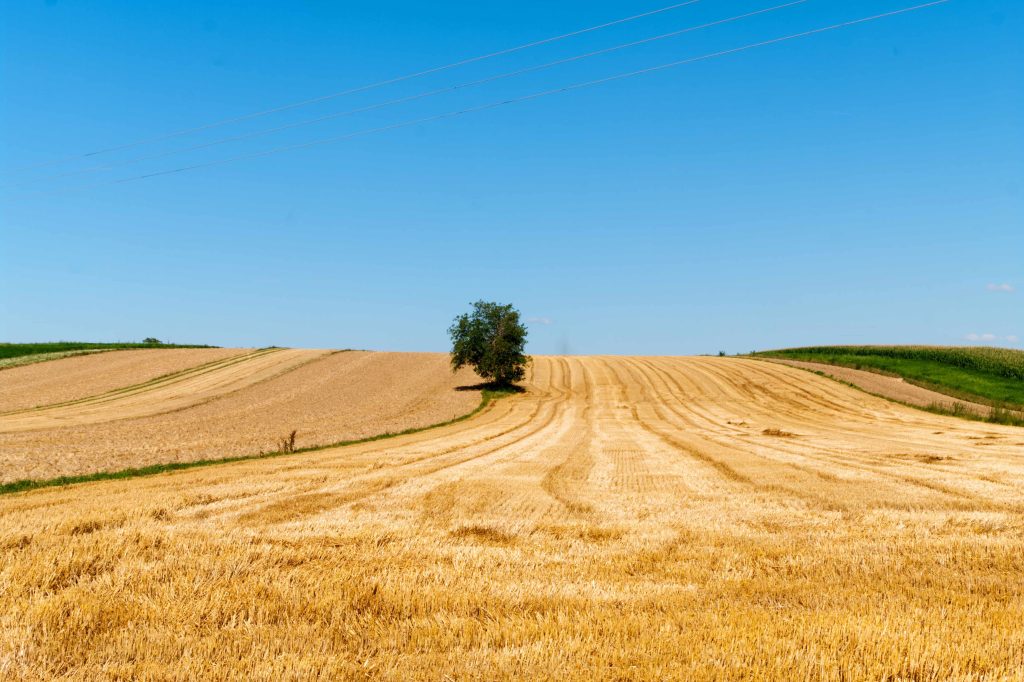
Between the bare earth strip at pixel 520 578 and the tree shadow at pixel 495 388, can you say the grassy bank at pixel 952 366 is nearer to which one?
the tree shadow at pixel 495 388

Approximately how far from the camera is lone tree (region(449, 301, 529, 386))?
54.8 meters

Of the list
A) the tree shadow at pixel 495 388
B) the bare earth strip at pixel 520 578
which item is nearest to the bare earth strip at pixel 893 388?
the tree shadow at pixel 495 388

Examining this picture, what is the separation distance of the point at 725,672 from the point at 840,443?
2086 cm

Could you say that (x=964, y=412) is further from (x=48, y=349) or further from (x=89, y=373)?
(x=48, y=349)

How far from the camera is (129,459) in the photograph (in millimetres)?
20812

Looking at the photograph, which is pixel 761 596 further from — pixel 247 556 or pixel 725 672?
pixel 247 556

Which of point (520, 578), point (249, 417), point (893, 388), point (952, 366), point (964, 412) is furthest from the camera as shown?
point (952, 366)

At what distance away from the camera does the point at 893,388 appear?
174 ft

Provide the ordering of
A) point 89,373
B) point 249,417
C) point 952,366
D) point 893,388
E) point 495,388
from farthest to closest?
point 952,366 < point 89,373 < point 495,388 < point 893,388 < point 249,417

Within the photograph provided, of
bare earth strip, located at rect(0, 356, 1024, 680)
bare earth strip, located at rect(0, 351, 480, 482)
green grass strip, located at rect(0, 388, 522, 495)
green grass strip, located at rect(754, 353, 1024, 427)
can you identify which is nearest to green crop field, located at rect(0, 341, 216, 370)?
bare earth strip, located at rect(0, 351, 480, 482)

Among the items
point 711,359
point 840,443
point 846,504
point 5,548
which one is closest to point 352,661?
point 5,548

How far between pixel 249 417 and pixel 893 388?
155 ft

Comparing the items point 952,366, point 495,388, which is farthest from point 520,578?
point 952,366

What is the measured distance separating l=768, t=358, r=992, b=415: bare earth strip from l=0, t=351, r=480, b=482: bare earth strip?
30.9 meters
